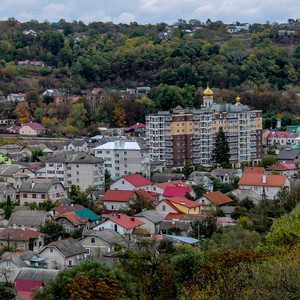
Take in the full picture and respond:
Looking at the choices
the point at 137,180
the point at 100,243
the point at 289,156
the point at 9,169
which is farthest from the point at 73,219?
the point at 289,156

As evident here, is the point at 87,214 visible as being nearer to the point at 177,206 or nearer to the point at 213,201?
the point at 177,206

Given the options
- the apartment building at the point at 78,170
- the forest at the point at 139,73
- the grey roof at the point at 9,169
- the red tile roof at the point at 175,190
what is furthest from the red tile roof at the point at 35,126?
the red tile roof at the point at 175,190

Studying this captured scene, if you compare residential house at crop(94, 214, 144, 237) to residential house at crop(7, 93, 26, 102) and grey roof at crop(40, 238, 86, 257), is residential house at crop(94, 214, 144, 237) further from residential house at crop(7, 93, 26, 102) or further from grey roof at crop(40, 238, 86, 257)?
residential house at crop(7, 93, 26, 102)

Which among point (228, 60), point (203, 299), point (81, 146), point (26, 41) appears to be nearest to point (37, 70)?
point (26, 41)

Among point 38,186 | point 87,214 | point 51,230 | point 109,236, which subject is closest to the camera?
point 109,236

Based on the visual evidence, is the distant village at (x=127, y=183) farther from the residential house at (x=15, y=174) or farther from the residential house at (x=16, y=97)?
the residential house at (x=16, y=97)

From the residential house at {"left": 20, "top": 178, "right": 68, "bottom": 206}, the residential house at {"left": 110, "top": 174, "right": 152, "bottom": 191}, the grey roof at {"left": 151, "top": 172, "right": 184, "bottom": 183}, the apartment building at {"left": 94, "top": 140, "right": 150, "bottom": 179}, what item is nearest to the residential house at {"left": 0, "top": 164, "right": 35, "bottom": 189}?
the residential house at {"left": 20, "top": 178, "right": 68, "bottom": 206}
